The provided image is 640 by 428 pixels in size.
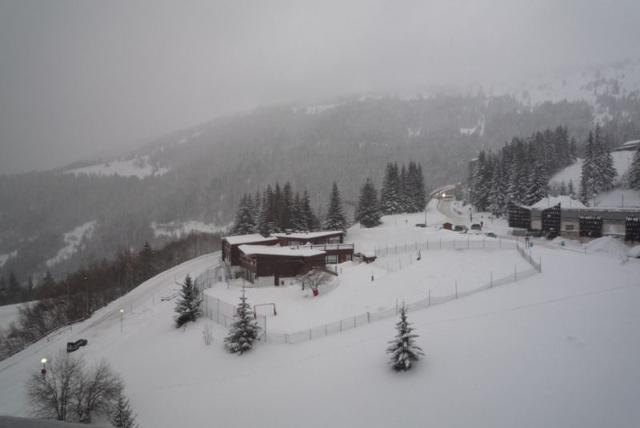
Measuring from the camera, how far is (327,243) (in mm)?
57750

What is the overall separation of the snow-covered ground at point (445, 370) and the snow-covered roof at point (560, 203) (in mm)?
28142

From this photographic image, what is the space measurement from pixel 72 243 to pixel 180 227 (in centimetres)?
6145

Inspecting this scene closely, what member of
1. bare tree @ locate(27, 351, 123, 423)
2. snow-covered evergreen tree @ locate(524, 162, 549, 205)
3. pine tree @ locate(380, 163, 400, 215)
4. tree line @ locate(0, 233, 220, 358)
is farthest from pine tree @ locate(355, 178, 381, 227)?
bare tree @ locate(27, 351, 123, 423)

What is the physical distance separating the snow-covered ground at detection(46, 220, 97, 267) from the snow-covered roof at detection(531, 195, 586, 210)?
632 feet

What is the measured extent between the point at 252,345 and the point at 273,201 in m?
49.7

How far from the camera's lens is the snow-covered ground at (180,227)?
554 ft

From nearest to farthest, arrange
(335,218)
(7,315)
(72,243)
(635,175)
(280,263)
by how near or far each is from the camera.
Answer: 1. (280,263)
2. (7,315)
3. (635,175)
4. (335,218)
5. (72,243)

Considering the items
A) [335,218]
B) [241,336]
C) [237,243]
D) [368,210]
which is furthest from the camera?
[368,210]

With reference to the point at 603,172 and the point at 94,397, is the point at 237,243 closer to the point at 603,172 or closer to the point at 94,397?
the point at 94,397

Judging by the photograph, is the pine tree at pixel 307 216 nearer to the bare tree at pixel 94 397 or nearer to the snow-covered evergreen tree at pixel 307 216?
the snow-covered evergreen tree at pixel 307 216

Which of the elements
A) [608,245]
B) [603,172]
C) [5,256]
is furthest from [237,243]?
[5,256]

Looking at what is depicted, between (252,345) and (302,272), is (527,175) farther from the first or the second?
(252,345)

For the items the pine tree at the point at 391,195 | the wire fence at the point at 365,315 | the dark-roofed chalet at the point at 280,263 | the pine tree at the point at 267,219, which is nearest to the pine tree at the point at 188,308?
the wire fence at the point at 365,315

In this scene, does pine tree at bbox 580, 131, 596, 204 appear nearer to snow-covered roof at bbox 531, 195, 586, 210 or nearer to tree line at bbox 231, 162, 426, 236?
snow-covered roof at bbox 531, 195, 586, 210
